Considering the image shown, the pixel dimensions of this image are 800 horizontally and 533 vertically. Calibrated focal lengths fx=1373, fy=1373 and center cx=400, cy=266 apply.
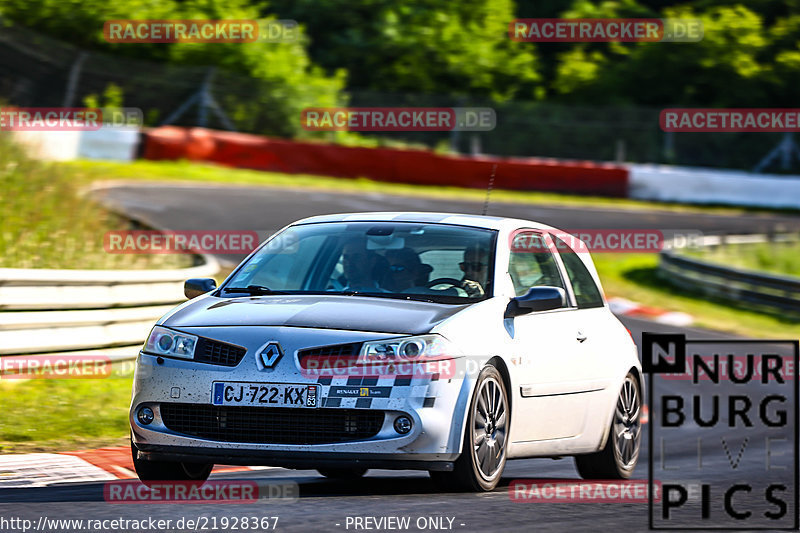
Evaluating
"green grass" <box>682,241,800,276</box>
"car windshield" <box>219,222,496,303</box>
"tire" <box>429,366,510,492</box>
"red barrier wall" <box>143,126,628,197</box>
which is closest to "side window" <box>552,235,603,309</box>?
"car windshield" <box>219,222,496,303</box>

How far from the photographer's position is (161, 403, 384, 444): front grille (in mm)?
6090

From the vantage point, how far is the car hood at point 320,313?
6285 mm

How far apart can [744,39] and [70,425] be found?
35335 millimetres

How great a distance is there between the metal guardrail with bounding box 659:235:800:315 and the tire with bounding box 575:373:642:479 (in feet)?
39.2

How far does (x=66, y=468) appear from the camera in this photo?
741 centimetres

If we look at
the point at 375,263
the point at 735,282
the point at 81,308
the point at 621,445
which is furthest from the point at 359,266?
the point at 735,282

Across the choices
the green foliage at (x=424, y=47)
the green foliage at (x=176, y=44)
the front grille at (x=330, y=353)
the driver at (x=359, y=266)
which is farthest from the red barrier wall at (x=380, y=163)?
the front grille at (x=330, y=353)

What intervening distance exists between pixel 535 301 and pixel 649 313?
12.0 metres

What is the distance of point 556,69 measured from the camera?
44.5m

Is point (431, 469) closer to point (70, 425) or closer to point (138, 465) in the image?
point (138, 465)

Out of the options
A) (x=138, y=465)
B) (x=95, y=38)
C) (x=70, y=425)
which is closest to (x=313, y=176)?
(x=95, y=38)

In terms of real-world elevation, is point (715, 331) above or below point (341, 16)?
below

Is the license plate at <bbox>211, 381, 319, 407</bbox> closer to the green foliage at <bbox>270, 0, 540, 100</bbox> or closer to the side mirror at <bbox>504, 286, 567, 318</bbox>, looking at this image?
the side mirror at <bbox>504, 286, 567, 318</bbox>

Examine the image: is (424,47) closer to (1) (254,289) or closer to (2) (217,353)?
(1) (254,289)
